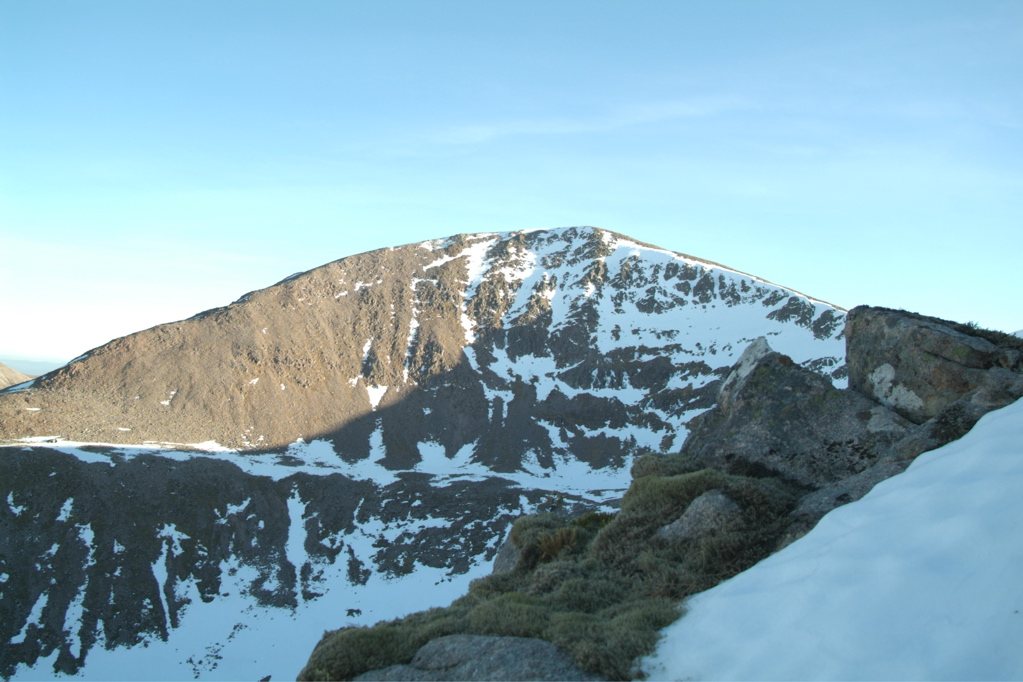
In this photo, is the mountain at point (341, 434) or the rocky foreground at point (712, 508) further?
the mountain at point (341, 434)

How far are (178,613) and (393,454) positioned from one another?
166 ft

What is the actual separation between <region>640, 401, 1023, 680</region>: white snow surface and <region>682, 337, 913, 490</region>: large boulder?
523 centimetres

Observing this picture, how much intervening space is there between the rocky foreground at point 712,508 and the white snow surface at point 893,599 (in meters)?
0.98

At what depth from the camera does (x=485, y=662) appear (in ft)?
23.8

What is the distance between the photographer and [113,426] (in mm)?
92250

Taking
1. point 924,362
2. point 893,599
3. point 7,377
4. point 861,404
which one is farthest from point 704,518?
point 7,377

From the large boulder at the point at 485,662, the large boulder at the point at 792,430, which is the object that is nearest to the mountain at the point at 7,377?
the large boulder at the point at 792,430

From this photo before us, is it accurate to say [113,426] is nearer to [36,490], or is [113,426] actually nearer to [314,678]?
[36,490]

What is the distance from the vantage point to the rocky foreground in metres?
7.75

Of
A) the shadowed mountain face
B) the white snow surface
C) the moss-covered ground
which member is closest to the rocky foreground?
the moss-covered ground

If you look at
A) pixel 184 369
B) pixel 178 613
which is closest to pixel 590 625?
pixel 178 613

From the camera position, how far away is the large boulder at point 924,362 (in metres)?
13.3

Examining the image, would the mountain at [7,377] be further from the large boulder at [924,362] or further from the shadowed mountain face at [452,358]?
the large boulder at [924,362]

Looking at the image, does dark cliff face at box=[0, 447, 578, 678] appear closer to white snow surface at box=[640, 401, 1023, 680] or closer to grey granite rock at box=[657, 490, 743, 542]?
grey granite rock at box=[657, 490, 743, 542]
